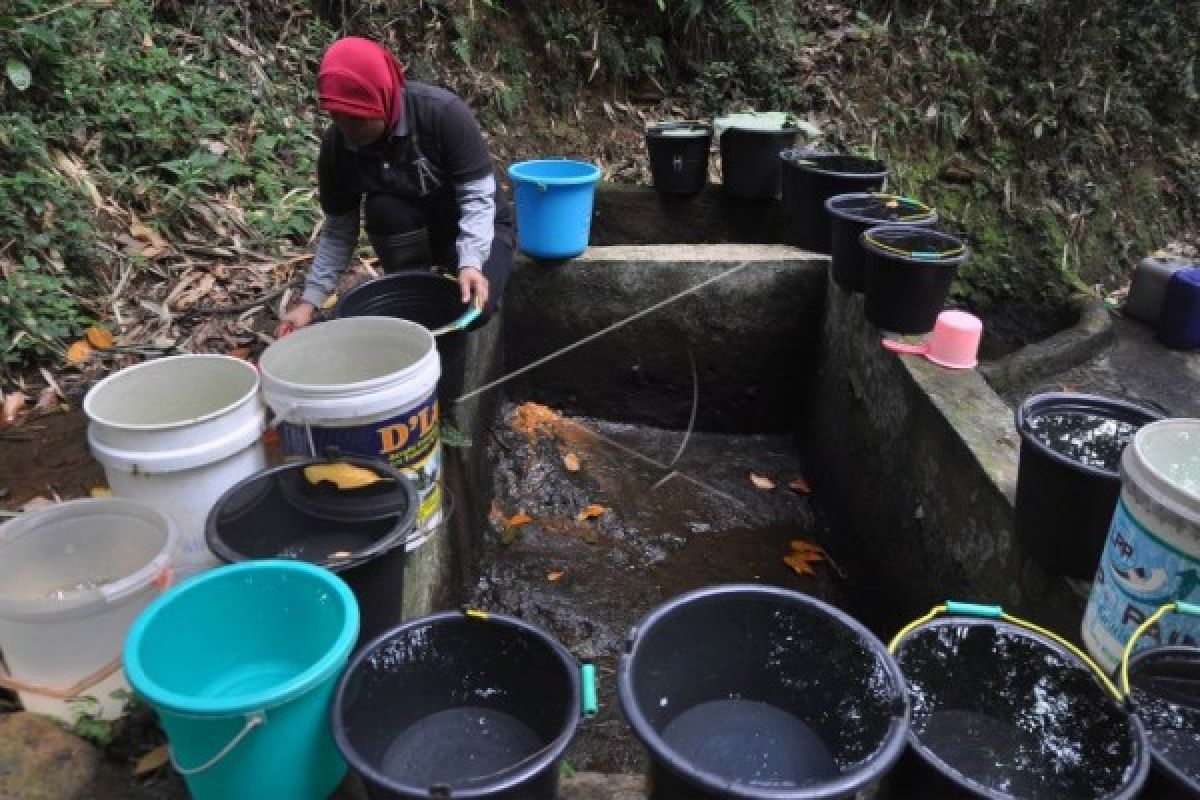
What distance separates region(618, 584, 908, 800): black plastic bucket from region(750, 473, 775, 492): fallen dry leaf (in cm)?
261

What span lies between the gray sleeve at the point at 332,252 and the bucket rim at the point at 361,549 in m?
1.23

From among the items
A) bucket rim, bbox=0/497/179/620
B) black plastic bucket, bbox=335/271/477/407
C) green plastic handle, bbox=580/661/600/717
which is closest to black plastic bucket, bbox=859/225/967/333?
black plastic bucket, bbox=335/271/477/407

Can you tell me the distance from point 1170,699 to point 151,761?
2.26m

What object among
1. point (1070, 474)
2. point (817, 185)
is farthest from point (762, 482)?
point (1070, 474)

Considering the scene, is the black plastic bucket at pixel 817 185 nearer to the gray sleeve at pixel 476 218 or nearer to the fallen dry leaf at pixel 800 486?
the fallen dry leaf at pixel 800 486

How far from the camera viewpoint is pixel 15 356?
133 inches

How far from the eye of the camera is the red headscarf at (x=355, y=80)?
276cm

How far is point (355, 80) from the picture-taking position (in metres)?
2.76

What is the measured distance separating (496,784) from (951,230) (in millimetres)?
6318

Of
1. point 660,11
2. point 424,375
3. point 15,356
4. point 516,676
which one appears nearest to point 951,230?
point 660,11

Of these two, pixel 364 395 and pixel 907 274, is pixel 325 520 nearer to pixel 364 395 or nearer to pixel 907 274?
pixel 364 395

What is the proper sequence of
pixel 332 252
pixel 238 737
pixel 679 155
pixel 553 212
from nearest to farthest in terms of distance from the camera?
pixel 238 737 → pixel 332 252 → pixel 553 212 → pixel 679 155

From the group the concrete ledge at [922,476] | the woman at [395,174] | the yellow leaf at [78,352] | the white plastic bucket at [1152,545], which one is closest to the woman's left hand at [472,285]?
the woman at [395,174]

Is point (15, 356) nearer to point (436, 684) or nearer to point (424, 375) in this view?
point (424, 375)
